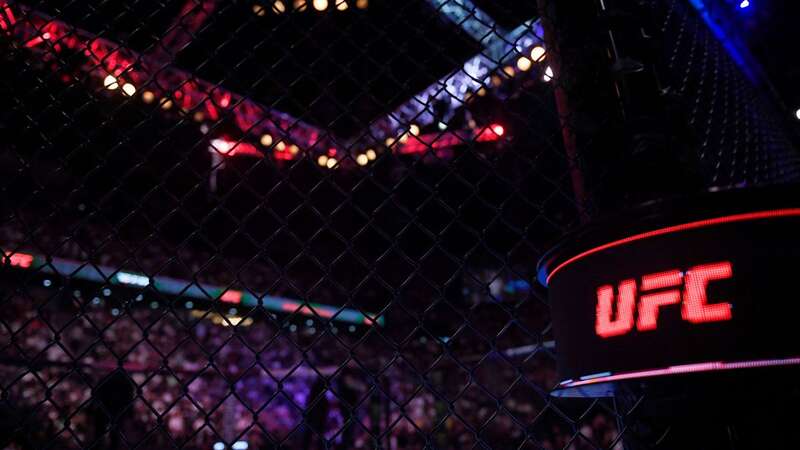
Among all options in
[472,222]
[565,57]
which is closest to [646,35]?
[565,57]

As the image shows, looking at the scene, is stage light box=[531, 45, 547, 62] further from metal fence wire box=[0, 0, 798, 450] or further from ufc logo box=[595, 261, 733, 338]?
ufc logo box=[595, 261, 733, 338]

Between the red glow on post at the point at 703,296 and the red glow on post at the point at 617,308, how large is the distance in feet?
0.18

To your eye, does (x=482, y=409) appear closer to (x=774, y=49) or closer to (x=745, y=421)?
(x=774, y=49)

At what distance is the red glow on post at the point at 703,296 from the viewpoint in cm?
51

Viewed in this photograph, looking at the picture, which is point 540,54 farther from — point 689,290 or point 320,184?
point 689,290

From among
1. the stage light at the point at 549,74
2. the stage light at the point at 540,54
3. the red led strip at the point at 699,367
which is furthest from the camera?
the stage light at the point at 540,54

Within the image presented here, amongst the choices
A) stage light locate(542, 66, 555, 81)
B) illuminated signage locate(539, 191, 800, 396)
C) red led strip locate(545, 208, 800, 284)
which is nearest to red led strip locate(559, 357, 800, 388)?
illuminated signage locate(539, 191, 800, 396)

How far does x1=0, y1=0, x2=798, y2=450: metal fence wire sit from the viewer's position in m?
0.88

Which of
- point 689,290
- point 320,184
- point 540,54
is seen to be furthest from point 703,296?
point 540,54

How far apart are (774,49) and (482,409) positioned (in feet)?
17.5

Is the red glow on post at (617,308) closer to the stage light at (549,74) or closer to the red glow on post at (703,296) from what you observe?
the red glow on post at (703,296)

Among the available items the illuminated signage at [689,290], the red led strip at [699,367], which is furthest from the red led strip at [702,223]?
the red led strip at [699,367]

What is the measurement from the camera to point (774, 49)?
85.2 inches

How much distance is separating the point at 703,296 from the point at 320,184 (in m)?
0.77
